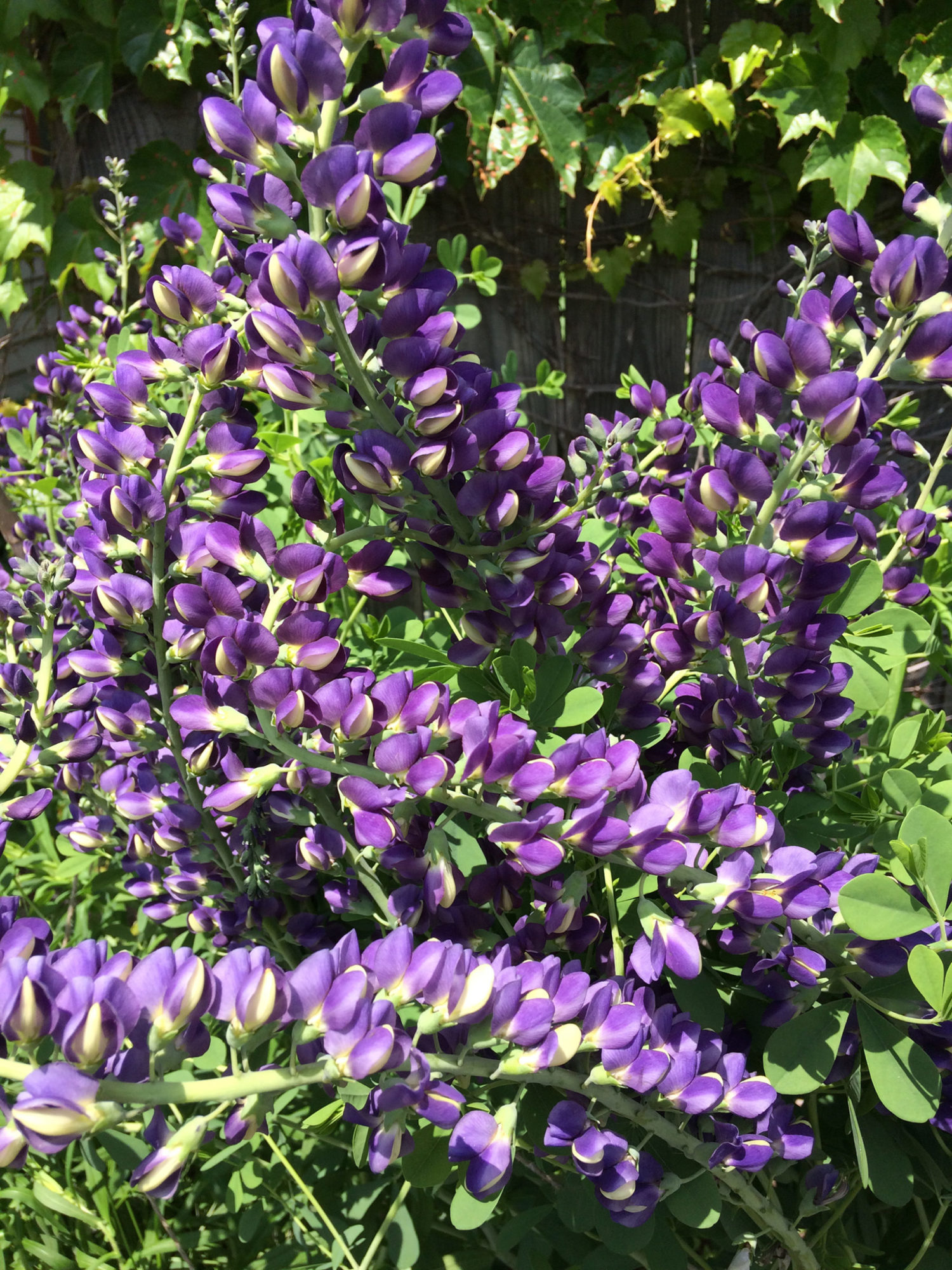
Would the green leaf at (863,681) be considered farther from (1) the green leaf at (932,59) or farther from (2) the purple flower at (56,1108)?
(1) the green leaf at (932,59)

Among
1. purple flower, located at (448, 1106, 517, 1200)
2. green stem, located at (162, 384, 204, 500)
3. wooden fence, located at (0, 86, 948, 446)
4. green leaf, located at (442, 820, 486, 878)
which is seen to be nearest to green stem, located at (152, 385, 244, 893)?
green stem, located at (162, 384, 204, 500)

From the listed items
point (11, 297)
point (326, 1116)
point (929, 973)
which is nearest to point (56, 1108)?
point (326, 1116)

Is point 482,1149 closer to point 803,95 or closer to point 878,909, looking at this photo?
point 878,909

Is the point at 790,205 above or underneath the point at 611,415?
above

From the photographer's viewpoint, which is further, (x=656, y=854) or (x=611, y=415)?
(x=611, y=415)

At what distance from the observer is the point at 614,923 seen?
711 millimetres

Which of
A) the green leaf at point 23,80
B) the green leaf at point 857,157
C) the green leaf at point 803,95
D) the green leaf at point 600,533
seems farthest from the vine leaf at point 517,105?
the green leaf at point 600,533

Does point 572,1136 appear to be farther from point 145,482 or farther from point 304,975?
point 145,482

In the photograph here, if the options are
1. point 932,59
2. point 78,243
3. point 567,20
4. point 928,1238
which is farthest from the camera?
point 78,243

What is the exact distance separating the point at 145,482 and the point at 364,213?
25 cm

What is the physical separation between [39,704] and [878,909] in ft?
2.13

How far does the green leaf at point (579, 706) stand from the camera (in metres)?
0.72

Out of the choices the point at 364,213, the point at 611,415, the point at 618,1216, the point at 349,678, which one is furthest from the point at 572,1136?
the point at 611,415

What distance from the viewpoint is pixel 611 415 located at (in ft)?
9.57
